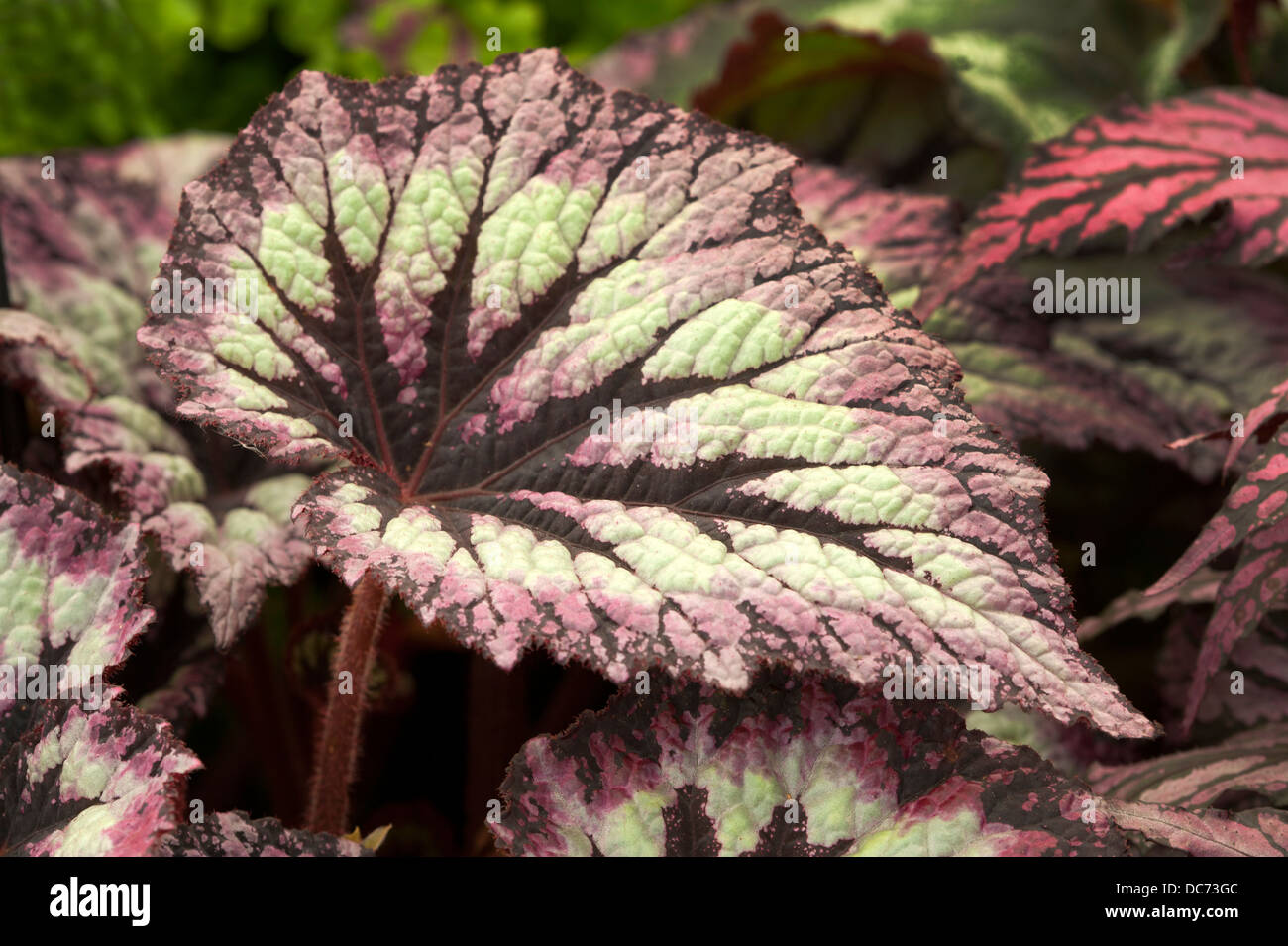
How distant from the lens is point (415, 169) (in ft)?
2.39

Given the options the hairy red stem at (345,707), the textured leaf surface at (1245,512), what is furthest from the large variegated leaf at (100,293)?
the textured leaf surface at (1245,512)

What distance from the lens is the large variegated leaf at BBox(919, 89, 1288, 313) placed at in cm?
86

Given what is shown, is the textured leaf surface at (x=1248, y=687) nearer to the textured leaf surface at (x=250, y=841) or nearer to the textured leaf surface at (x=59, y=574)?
the textured leaf surface at (x=250, y=841)

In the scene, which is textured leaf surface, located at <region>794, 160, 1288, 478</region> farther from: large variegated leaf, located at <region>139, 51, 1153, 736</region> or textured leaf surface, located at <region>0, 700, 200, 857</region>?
textured leaf surface, located at <region>0, 700, 200, 857</region>

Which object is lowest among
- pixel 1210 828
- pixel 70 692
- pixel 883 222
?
pixel 1210 828

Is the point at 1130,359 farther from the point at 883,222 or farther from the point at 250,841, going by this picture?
the point at 250,841

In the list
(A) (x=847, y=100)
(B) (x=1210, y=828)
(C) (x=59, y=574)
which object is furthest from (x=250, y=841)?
(A) (x=847, y=100)

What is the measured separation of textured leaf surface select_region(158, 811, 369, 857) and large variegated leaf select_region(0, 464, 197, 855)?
4 cm

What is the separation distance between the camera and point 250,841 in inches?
23.3

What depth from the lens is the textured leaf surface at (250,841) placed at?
586 millimetres

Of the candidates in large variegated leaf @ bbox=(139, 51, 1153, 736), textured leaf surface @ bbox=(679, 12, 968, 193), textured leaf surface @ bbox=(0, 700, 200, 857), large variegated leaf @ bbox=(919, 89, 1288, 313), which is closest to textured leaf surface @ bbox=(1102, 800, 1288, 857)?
large variegated leaf @ bbox=(139, 51, 1153, 736)

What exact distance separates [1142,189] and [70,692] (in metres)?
0.89

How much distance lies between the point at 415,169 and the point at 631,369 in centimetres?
21

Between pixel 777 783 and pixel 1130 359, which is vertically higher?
pixel 1130 359
